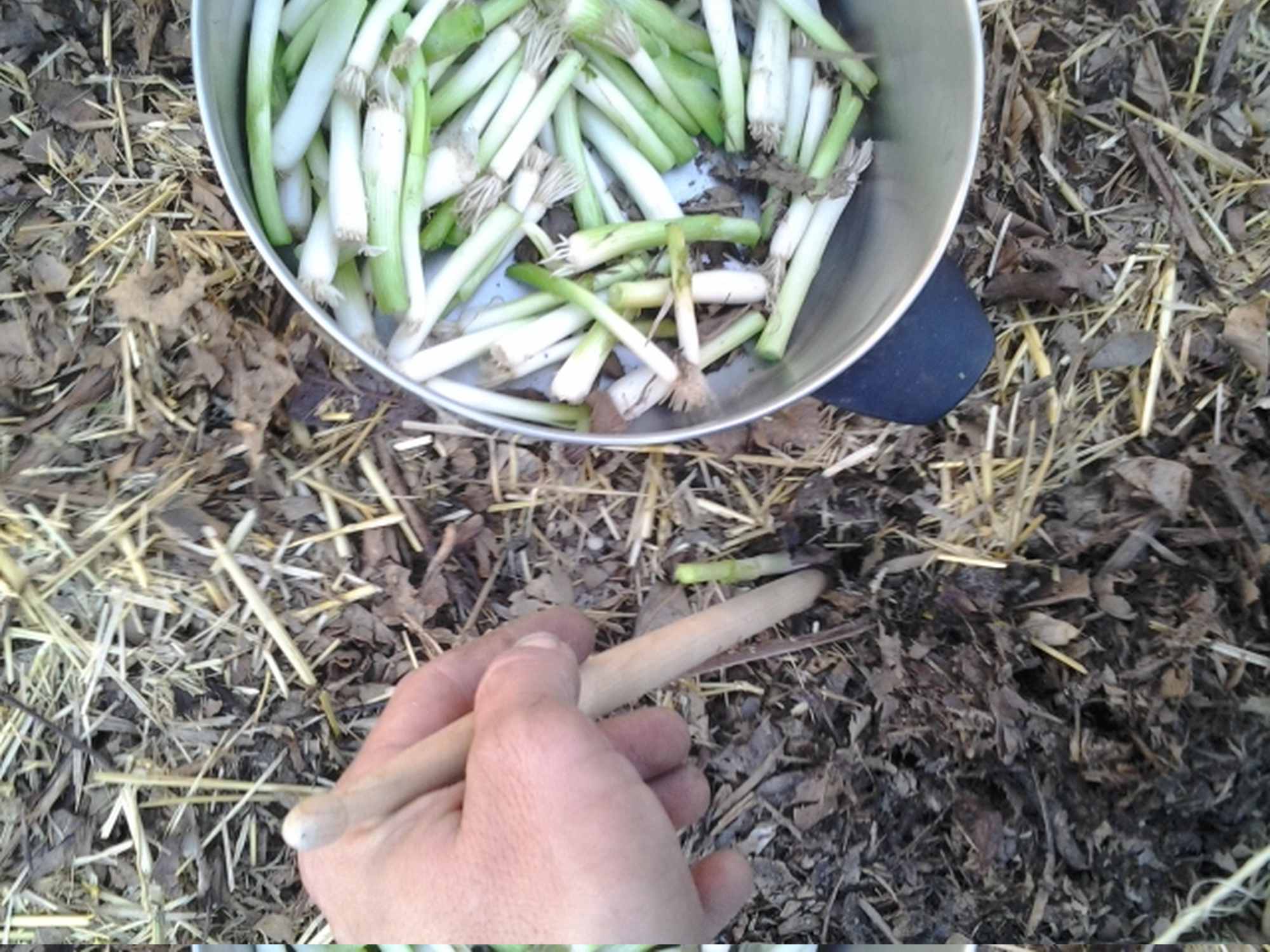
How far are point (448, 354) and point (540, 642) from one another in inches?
15.9

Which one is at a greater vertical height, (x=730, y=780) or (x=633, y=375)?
(x=633, y=375)

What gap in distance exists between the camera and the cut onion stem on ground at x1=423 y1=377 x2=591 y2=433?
1.19 metres

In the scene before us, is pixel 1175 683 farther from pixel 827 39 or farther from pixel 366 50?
pixel 366 50

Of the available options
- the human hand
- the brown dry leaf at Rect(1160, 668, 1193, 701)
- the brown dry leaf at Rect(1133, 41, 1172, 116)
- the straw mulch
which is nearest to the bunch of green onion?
the straw mulch

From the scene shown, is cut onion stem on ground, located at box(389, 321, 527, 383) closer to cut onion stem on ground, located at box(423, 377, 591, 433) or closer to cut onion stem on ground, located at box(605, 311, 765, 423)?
cut onion stem on ground, located at box(423, 377, 591, 433)

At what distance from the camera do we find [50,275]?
1.22 meters

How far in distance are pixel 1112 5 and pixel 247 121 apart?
1.02 m

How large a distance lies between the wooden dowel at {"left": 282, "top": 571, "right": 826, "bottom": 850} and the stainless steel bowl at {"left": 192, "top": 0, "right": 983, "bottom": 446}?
193 millimetres

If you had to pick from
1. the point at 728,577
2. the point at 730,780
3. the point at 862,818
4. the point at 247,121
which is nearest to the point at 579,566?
the point at 728,577

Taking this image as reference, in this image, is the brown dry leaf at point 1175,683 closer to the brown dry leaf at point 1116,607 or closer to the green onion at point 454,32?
the brown dry leaf at point 1116,607

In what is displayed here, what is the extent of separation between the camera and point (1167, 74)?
135 cm

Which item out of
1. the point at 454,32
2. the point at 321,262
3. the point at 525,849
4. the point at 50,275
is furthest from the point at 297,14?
the point at 525,849

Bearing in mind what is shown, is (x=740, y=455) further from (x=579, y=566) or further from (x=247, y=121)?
(x=247, y=121)

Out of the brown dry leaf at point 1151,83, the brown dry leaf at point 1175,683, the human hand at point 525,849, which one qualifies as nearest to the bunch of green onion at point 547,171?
the brown dry leaf at point 1151,83
